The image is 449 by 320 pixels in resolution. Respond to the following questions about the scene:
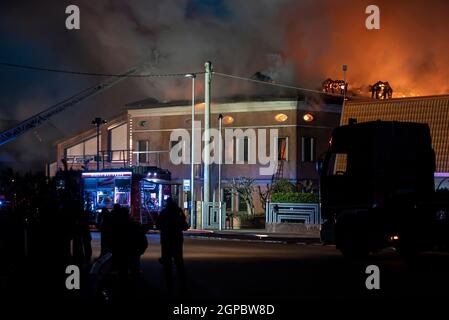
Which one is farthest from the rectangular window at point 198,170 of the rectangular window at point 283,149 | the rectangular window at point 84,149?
the rectangular window at point 84,149

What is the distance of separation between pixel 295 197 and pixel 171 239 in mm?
24498

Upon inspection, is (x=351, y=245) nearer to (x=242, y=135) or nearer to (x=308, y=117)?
(x=308, y=117)

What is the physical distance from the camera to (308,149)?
169 feet

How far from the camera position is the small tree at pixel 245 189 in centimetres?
5097

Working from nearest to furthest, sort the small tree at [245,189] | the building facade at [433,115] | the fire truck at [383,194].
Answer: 1. the fire truck at [383,194]
2. the building facade at [433,115]
3. the small tree at [245,189]

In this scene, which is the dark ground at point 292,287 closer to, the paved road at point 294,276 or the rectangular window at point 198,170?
the paved road at point 294,276

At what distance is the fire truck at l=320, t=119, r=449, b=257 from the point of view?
860 inches

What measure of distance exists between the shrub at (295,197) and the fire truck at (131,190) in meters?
4.77

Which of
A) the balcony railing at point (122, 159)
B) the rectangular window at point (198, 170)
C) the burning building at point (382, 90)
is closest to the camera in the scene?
the rectangular window at point (198, 170)

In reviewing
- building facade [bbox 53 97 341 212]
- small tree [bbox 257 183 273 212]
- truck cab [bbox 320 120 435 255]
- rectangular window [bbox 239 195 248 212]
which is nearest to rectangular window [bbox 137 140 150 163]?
building facade [bbox 53 97 341 212]

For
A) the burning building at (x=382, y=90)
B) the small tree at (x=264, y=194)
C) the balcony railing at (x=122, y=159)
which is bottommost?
the small tree at (x=264, y=194)

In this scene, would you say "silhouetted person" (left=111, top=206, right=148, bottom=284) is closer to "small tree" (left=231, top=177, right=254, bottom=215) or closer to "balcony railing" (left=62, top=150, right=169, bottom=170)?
"small tree" (left=231, top=177, right=254, bottom=215)
